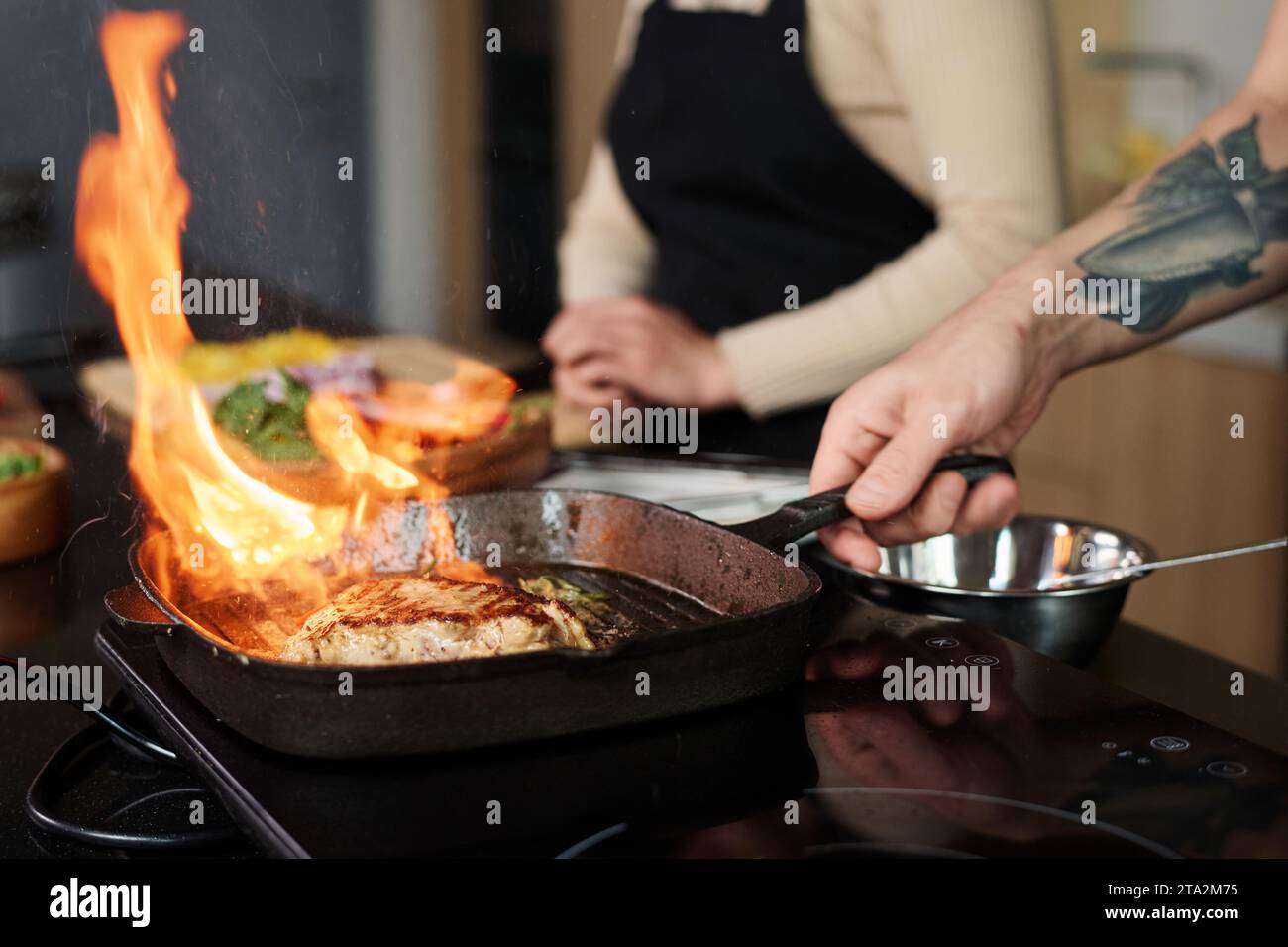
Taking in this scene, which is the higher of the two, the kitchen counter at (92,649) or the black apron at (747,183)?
the black apron at (747,183)

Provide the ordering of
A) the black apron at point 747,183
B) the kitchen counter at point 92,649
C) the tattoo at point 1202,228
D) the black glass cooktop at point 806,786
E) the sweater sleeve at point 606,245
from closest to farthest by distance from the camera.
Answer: the black glass cooktop at point 806,786, the kitchen counter at point 92,649, the tattoo at point 1202,228, the black apron at point 747,183, the sweater sleeve at point 606,245

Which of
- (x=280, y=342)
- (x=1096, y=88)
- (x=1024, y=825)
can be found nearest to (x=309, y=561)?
(x=280, y=342)

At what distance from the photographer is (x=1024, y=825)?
707 mm

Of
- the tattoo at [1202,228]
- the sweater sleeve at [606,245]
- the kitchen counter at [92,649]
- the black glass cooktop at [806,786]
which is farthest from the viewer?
the sweater sleeve at [606,245]

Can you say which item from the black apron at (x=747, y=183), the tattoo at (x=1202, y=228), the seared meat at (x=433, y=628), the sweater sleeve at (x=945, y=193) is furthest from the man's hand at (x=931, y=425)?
the black apron at (x=747, y=183)

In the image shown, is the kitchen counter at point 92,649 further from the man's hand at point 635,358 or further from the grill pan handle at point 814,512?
the man's hand at point 635,358

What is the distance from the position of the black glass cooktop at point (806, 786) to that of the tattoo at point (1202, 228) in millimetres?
634

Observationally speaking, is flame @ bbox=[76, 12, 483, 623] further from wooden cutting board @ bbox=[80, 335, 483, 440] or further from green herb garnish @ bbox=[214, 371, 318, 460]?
wooden cutting board @ bbox=[80, 335, 483, 440]

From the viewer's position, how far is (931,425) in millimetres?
1127

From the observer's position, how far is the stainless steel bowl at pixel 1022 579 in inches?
40.3

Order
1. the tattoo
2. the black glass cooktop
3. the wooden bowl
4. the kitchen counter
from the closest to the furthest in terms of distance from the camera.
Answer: the black glass cooktop
the kitchen counter
the wooden bowl
the tattoo

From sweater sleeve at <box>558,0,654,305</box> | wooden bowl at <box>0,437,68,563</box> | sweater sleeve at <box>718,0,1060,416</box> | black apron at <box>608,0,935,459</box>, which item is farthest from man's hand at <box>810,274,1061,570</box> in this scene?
sweater sleeve at <box>558,0,654,305</box>

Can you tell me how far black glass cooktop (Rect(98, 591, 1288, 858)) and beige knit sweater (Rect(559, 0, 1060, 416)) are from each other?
3.10 feet

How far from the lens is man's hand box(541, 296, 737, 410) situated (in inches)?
72.4
